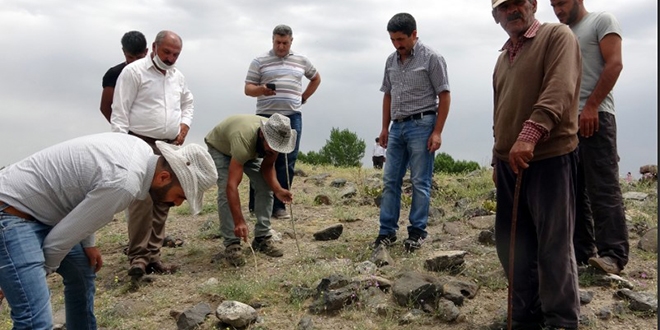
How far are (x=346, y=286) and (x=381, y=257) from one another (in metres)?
0.73

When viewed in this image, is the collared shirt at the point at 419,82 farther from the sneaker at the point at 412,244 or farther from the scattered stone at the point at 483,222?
the scattered stone at the point at 483,222

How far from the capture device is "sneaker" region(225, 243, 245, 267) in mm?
5926

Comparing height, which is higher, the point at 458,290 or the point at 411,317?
the point at 458,290

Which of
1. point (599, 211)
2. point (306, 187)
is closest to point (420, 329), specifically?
point (599, 211)

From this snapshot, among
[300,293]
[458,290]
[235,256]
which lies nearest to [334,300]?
[300,293]

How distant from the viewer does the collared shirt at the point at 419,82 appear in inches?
226

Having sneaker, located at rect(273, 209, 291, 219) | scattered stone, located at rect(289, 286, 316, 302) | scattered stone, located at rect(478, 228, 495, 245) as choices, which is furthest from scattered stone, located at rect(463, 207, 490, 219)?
scattered stone, located at rect(289, 286, 316, 302)

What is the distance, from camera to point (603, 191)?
4.92 meters

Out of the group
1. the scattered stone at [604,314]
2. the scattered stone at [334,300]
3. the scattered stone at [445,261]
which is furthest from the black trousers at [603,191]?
the scattered stone at [334,300]

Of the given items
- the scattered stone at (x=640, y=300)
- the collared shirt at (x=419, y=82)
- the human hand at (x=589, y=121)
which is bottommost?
the scattered stone at (x=640, y=300)

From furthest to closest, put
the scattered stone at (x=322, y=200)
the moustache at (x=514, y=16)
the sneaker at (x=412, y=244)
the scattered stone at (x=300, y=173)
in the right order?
the scattered stone at (x=300, y=173) < the scattered stone at (x=322, y=200) < the sneaker at (x=412, y=244) < the moustache at (x=514, y=16)

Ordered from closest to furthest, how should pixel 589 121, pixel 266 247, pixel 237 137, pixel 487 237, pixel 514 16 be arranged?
pixel 514 16
pixel 589 121
pixel 237 137
pixel 266 247
pixel 487 237

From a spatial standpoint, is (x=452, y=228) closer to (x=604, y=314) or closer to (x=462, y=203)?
(x=462, y=203)

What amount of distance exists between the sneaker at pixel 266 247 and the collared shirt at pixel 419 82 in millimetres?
1584
